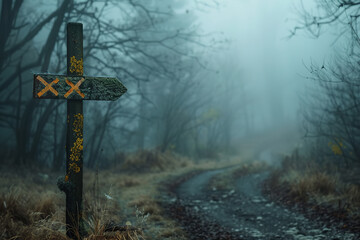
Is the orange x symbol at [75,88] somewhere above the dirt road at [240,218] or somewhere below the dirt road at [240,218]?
above

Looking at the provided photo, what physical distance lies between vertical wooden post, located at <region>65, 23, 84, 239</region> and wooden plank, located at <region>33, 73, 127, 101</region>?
0.09 meters

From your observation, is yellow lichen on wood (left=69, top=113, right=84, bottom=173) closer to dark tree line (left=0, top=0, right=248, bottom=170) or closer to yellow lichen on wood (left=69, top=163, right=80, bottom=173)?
yellow lichen on wood (left=69, top=163, right=80, bottom=173)

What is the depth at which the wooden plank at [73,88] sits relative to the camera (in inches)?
134

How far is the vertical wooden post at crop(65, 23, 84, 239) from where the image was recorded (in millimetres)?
3475

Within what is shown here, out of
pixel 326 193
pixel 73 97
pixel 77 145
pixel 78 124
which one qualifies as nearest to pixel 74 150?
pixel 77 145

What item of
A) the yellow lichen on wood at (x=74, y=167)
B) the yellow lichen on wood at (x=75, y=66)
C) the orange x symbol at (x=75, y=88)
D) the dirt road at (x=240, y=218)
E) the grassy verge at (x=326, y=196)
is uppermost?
the yellow lichen on wood at (x=75, y=66)

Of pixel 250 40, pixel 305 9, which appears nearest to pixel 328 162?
pixel 305 9

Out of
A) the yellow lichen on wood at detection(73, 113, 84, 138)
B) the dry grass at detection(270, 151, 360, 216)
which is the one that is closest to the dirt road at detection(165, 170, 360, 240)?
the dry grass at detection(270, 151, 360, 216)

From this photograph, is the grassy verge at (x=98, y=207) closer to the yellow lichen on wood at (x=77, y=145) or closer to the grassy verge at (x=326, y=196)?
the yellow lichen on wood at (x=77, y=145)

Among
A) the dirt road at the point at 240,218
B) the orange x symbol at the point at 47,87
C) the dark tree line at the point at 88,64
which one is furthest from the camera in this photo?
the dark tree line at the point at 88,64

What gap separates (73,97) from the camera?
3488 mm

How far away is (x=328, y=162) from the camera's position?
1053 centimetres

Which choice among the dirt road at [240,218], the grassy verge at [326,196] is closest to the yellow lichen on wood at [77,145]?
the dirt road at [240,218]

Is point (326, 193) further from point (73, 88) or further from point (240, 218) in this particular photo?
point (73, 88)
